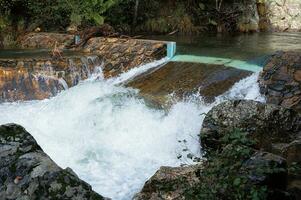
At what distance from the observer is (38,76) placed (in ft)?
27.3

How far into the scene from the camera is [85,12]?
11.6 m

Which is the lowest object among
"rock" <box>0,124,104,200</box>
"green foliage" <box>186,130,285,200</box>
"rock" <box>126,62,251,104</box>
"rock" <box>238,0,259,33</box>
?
"rock" <box>126,62,251,104</box>

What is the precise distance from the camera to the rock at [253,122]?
5.68 m

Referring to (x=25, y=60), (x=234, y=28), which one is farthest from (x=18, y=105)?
(x=234, y=28)

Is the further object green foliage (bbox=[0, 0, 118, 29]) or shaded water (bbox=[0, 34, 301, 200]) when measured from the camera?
green foliage (bbox=[0, 0, 118, 29])

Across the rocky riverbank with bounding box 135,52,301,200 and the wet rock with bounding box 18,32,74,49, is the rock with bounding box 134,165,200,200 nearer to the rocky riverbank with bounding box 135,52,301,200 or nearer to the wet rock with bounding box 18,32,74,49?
the rocky riverbank with bounding box 135,52,301,200

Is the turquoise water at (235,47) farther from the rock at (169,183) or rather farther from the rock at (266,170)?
the rock at (266,170)

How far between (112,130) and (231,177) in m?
3.75

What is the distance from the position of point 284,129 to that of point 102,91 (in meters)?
3.51

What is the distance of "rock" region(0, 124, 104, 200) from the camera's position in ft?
8.71

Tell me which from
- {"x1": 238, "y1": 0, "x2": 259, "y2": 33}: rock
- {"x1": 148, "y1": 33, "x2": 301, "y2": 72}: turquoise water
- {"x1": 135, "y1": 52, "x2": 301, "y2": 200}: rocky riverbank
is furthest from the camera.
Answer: {"x1": 238, "y1": 0, "x2": 259, "y2": 33}: rock

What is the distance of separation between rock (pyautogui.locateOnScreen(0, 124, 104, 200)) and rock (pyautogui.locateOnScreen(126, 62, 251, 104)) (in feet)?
13.8

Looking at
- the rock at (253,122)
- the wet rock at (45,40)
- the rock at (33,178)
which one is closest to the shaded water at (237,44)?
the wet rock at (45,40)

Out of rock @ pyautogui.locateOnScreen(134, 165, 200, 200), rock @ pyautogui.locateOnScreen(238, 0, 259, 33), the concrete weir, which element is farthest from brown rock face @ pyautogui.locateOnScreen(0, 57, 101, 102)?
rock @ pyautogui.locateOnScreen(238, 0, 259, 33)
